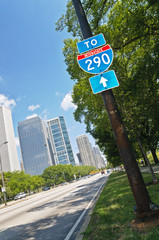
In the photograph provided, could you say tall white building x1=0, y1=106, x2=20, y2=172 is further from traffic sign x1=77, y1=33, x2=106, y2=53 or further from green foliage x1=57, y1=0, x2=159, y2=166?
traffic sign x1=77, y1=33, x2=106, y2=53

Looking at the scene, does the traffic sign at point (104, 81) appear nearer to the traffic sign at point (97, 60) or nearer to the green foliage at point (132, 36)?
the traffic sign at point (97, 60)

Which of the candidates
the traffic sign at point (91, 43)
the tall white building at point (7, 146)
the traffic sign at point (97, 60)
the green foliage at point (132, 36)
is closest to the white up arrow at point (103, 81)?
the traffic sign at point (97, 60)

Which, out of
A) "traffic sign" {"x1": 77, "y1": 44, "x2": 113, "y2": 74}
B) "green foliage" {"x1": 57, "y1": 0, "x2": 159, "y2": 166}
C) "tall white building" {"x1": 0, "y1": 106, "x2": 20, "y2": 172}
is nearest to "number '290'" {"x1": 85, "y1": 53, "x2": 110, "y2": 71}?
"traffic sign" {"x1": 77, "y1": 44, "x2": 113, "y2": 74}

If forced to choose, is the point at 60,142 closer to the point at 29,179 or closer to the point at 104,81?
the point at 29,179

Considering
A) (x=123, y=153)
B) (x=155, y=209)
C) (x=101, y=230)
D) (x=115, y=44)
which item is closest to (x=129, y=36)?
(x=115, y=44)

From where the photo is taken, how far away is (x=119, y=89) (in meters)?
10.3

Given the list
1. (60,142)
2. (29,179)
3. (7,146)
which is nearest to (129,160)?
(29,179)

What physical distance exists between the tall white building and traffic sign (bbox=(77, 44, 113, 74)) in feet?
625

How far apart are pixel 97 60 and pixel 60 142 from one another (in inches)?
7096

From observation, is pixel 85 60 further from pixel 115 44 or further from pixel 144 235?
pixel 115 44

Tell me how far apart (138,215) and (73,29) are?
9.97 metres

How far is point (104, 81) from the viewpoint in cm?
372

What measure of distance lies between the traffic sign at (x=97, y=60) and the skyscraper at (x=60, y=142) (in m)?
176

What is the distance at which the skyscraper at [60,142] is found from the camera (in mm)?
176750
